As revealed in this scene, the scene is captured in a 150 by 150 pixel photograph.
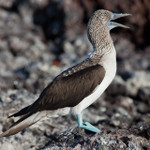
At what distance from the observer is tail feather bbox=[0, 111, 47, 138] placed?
14.5 ft

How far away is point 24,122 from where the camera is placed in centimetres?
453

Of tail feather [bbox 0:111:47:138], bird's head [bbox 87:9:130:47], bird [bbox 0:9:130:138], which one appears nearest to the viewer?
tail feather [bbox 0:111:47:138]

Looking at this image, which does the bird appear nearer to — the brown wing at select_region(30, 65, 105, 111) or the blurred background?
the brown wing at select_region(30, 65, 105, 111)

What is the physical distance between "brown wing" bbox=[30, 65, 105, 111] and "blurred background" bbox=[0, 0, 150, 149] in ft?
10.9

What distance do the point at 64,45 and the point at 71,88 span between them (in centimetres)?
725

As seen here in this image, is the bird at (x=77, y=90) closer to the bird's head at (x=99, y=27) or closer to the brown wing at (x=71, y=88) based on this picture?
the brown wing at (x=71, y=88)

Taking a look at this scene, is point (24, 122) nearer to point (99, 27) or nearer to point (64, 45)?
point (99, 27)

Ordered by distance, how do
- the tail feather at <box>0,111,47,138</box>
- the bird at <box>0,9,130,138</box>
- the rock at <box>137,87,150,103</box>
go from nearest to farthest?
the tail feather at <box>0,111,47,138</box>
the bird at <box>0,9,130,138</box>
the rock at <box>137,87,150,103</box>

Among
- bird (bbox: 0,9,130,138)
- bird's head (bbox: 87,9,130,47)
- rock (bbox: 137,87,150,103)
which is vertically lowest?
rock (bbox: 137,87,150,103)

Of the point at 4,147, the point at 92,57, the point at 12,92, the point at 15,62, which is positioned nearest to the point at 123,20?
the point at 15,62

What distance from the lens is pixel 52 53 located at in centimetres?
1205

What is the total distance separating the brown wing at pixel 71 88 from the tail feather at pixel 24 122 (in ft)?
0.45

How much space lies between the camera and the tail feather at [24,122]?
4.43 meters

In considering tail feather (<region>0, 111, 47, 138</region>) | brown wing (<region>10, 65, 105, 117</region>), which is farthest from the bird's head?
tail feather (<region>0, 111, 47, 138</region>)
